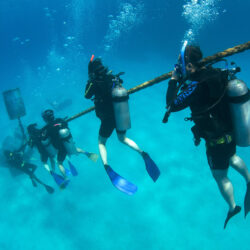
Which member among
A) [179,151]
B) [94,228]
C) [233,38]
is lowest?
[94,228]

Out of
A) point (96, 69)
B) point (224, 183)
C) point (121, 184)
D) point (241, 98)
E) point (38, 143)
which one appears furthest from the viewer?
point (38, 143)

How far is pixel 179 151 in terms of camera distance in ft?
41.2

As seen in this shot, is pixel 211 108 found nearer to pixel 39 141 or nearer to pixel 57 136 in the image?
pixel 57 136

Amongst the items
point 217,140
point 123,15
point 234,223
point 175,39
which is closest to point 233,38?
point 175,39

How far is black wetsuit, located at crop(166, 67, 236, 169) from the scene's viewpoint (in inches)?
121

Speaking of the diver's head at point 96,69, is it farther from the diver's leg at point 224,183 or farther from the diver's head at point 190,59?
the diver's leg at point 224,183

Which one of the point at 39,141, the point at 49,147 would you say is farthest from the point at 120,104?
the point at 39,141

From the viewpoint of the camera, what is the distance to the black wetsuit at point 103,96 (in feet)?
15.8

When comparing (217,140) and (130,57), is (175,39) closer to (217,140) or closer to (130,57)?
(130,57)

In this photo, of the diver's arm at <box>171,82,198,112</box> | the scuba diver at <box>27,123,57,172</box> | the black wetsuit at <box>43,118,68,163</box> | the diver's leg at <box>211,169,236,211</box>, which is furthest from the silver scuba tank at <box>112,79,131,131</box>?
the scuba diver at <box>27,123,57,172</box>

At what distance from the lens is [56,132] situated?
7.23 meters

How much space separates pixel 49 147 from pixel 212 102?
6.39 metres

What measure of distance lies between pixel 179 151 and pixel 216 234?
4.73 meters

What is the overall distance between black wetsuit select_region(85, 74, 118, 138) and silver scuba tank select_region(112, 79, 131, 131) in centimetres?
28
